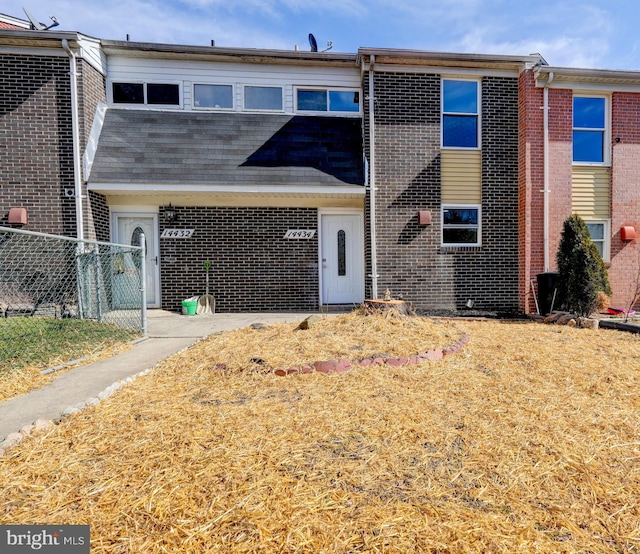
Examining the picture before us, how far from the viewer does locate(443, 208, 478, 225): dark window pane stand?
8.94m

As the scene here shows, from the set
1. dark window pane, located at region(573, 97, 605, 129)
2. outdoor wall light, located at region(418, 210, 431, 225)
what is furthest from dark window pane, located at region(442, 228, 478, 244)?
dark window pane, located at region(573, 97, 605, 129)

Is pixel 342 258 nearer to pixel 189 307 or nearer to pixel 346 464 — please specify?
pixel 189 307

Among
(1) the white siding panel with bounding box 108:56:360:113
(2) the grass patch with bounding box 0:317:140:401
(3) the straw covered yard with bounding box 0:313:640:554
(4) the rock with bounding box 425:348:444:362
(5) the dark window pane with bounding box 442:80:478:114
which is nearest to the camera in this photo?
(3) the straw covered yard with bounding box 0:313:640:554

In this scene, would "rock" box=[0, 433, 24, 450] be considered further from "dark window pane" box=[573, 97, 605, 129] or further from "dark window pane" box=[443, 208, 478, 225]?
"dark window pane" box=[573, 97, 605, 129]

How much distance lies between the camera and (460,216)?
29.4 feet

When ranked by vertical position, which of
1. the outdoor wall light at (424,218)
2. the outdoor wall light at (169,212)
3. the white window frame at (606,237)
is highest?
the outdoor wall light at (169,212)

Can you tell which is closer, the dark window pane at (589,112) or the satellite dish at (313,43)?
the dark window pane at (589,112)

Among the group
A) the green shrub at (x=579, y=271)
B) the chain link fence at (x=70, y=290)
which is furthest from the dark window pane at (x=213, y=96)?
the green shrub at (x=579, y=271)

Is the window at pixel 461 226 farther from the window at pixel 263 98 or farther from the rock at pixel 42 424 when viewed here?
the rock at pixel 42 424

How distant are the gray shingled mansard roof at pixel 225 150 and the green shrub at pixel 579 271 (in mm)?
4552

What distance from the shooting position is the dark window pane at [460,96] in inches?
349

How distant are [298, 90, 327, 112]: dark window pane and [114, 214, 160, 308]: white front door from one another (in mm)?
4810

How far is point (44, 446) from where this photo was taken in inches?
93.0

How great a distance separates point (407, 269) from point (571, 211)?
447 cm
